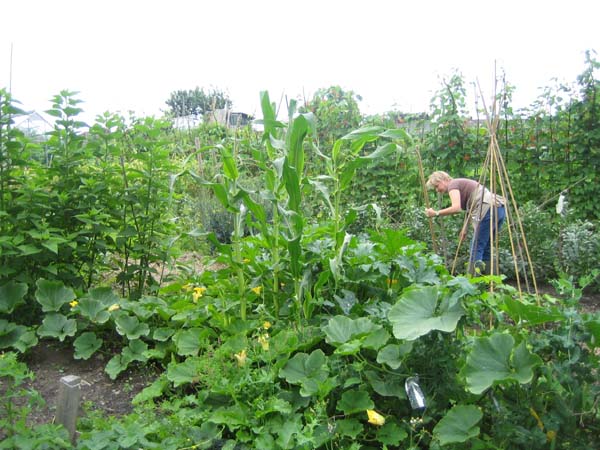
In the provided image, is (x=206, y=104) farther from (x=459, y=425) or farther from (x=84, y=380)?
(x=459, y=425)

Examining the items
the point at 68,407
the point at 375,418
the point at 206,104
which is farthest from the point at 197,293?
the point at 206,104

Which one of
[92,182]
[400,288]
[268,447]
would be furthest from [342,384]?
[92,182]

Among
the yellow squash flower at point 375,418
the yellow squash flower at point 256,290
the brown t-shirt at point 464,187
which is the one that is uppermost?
the brown t-shirt at point 464,187

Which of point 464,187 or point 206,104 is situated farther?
point 206,104

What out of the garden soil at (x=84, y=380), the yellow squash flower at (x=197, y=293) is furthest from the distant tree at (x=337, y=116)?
the garden soil at (x=84, y=380)

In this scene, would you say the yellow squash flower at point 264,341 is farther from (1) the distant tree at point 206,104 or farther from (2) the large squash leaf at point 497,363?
(1) the distant tree at point 206,104

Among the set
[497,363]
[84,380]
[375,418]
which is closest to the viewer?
[497,363]

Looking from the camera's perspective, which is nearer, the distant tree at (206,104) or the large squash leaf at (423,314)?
the large squash leaf at (423,314)

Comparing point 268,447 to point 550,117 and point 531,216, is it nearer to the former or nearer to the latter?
point 531,216

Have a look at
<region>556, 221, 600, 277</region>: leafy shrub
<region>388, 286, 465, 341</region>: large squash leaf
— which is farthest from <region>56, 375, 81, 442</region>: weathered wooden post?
<region>556, 221, 600, 277</region>: leafy shrub

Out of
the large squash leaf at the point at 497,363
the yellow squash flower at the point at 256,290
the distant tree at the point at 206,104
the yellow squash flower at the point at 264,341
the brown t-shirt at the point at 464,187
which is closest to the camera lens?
the large squash leaf at the point at 497,363

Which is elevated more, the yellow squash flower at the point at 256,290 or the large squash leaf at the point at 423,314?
the large squash leaf at the point at 423,314

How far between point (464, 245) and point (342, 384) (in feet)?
10.9

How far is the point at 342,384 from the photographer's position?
1728 mm
